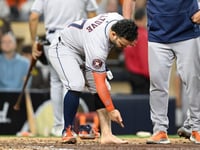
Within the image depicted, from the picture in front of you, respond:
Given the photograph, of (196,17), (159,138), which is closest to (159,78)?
(159,138)

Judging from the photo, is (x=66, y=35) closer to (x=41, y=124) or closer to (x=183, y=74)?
(x=183, y=74)

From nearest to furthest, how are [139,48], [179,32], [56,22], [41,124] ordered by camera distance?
[179,32], [56,22], [41,124], [139,48]

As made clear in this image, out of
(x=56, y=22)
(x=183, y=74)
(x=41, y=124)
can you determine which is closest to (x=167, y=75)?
(x=183, y=74)

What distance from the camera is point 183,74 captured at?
9453 millimetres

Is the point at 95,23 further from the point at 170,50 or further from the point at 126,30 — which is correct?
the point at 170,50

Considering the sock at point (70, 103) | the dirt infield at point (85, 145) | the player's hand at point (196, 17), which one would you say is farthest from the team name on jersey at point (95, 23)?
the dirt infield at point (85, 145)

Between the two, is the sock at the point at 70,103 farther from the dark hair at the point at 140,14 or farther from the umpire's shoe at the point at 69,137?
the dark hair at the point at 140,14

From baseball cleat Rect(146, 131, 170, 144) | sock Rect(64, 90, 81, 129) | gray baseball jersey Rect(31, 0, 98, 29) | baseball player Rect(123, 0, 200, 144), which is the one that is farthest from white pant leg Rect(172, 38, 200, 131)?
gray baseball jersey Rect(31, 0, 98, 29)

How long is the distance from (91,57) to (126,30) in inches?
18.9

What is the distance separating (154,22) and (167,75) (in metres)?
0.60

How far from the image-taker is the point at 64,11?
1198 centimetres

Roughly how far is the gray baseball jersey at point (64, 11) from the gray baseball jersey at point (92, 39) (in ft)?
7.32

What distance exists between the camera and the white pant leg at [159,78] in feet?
30.9

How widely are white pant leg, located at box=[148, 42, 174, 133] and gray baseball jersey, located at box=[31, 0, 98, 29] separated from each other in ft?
8.78
